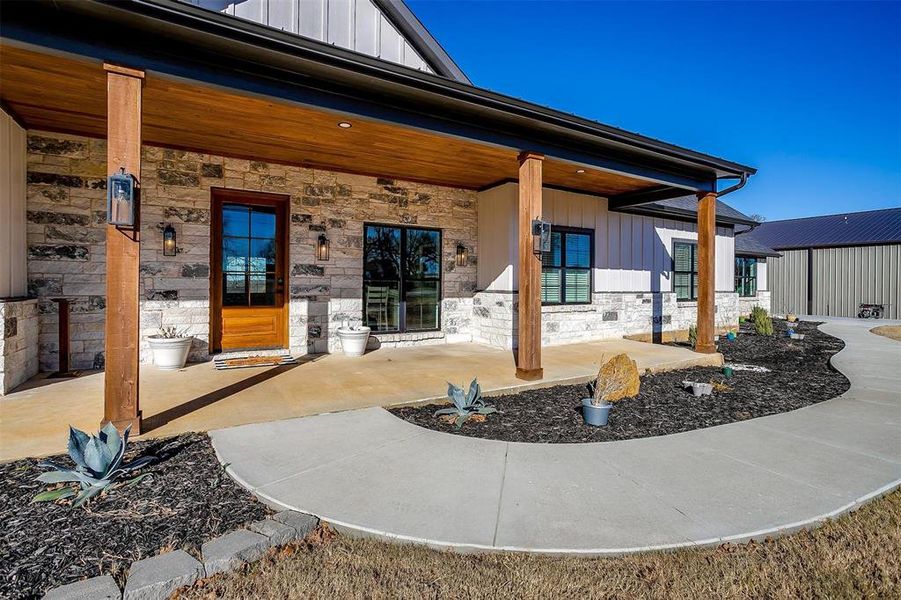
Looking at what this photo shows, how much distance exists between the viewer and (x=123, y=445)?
267cm

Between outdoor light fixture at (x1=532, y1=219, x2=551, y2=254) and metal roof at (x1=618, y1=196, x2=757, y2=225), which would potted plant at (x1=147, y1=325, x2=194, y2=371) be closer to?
outdoor light fixture at (x1=532, y1=219, x2=551, y2=254)

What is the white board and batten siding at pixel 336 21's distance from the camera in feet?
20.2

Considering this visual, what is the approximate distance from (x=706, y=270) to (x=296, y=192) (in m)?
6.52

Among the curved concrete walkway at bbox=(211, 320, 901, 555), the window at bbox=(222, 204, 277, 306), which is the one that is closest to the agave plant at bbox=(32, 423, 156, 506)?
the curved concrete walkway at bbox=(211, 320, 901, 555)

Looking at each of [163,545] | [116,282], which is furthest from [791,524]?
[116,282]

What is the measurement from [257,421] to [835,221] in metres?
25.0

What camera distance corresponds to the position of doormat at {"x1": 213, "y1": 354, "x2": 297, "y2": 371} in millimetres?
5805

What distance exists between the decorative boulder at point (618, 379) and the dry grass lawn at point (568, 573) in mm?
2267

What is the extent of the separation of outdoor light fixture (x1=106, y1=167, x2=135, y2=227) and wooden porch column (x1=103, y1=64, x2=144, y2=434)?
0.07m

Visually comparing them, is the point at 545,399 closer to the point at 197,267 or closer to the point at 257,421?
the point at 257,421

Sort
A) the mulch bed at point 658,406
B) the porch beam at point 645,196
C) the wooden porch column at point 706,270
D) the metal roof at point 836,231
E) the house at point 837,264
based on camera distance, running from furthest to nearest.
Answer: the metal roof at point 836,231, the house at point 837,264, the porch beam at point 645,196, the wooden porch column at point 706,270, the mulch bed at point 658,406

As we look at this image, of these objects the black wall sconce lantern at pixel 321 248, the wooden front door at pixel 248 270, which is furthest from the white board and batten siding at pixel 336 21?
the black wall sconce lantern at pixel 321 248

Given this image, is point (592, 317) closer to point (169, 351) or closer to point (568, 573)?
point (169, 351)

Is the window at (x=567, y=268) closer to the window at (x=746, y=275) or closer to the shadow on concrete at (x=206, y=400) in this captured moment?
the shadow on concrete at (x=206, y=400)
